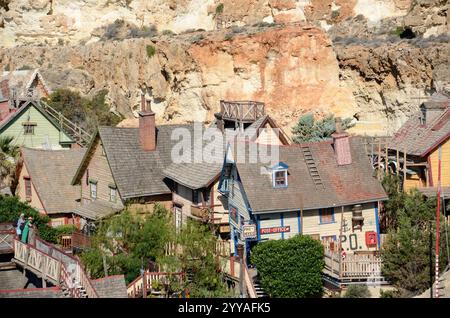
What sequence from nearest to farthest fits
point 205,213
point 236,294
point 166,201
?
point 236,294
point 205,213
point 166,201

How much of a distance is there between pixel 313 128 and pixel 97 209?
1913 cm

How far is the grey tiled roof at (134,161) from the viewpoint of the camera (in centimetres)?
3997

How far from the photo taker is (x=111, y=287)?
27938 mm

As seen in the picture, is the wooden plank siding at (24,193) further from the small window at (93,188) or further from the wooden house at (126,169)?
the small window at (93,188)

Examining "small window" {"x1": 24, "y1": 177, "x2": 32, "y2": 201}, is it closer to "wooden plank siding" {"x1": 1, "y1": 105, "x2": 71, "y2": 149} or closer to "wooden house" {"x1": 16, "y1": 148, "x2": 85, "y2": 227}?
"wooden house" {"x1": 16, "y1": 148, "x2": 85, "y2": 227}

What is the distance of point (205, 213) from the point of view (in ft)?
123

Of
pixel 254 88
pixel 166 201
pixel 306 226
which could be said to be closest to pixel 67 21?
pixel 254 88

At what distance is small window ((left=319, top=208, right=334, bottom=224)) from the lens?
1387 inches

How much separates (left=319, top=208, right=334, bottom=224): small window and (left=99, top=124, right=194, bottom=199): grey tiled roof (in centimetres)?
799

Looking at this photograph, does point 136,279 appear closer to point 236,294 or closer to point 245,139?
point 236,294

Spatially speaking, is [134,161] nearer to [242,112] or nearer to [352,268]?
[242,112]
